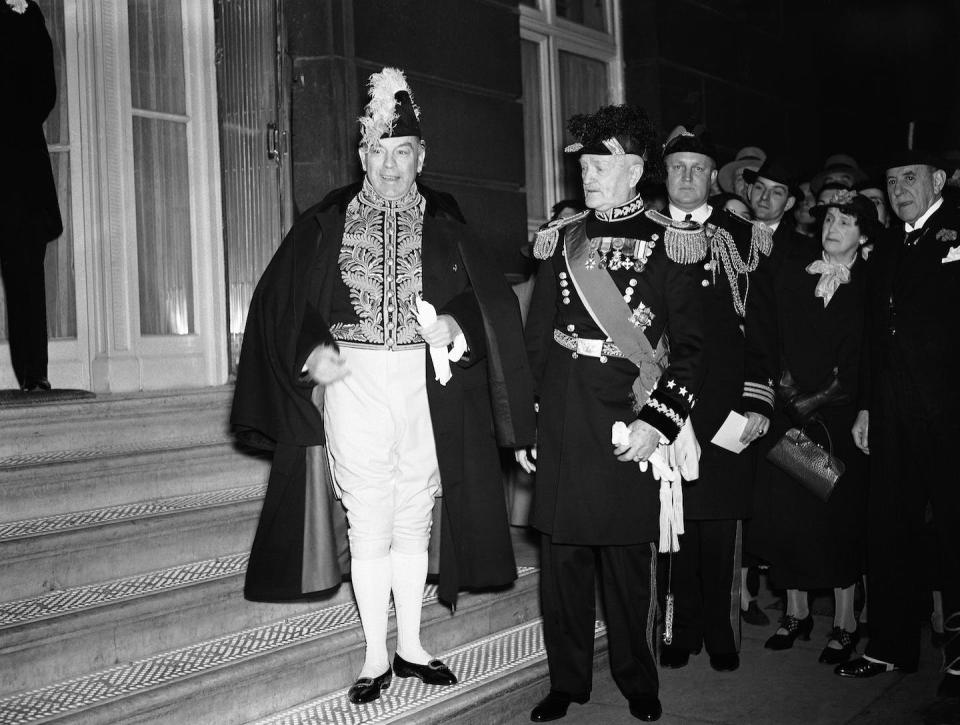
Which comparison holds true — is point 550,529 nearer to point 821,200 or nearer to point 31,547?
point 31,547

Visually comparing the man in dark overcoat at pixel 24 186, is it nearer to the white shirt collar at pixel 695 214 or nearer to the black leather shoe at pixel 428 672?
the black leather shoe at pixel 428 672

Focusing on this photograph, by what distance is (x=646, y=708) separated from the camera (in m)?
3.85

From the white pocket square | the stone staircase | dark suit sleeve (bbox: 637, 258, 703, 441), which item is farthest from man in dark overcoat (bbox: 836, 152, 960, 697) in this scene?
the stone staircase

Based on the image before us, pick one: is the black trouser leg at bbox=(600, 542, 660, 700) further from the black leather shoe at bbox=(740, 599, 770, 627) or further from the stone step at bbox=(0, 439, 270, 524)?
the stone step at bbox=(0, 439, 270, 524)

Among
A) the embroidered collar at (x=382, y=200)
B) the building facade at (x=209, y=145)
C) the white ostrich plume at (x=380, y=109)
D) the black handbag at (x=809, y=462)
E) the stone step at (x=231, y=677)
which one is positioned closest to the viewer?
the stone step at (x=231, y=677)

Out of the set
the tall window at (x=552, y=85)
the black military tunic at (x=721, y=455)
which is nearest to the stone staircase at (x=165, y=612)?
the black military tunic at (x=721, y=455)

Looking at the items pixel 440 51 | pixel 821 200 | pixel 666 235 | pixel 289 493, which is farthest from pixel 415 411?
pixel 440 51

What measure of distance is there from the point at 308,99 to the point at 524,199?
167 cm

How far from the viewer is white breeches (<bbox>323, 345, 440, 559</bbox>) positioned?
364cm

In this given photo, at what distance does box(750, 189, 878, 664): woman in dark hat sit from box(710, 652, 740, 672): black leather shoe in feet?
1.14

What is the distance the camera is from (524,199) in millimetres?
6797

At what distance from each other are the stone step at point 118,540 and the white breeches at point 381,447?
773 millimetres

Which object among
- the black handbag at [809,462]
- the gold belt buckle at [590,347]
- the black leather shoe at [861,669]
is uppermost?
the gold belt buckle at [590,347]

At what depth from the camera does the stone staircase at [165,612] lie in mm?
3348
